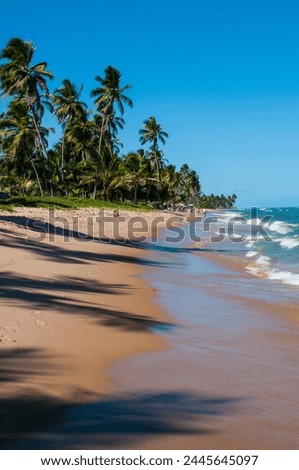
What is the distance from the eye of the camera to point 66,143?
54562 millimetres

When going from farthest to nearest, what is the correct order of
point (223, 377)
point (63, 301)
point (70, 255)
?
point (70, 255) < point (63, 301) < point (223, 377)

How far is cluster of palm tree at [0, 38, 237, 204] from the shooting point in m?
38.5

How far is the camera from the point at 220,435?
3.55 meters

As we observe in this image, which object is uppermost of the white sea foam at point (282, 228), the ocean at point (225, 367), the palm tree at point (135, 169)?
the palm tree at point (135, 169)

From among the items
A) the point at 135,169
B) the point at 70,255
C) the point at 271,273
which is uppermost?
the point at 135,169

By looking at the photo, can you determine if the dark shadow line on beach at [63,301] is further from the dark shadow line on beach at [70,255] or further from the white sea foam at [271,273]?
the white sea foam at [271,273]

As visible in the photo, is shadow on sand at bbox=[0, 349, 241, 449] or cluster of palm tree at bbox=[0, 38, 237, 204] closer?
shadow on sand at bbox=[0, 349, 241, 449]

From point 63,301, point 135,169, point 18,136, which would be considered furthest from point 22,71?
point 63,301

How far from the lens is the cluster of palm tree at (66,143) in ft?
126

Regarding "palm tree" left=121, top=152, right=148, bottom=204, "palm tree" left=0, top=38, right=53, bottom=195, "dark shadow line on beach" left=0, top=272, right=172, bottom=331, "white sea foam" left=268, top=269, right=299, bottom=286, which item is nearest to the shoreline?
"dark shadow line on beach" left=0, top=272, right=172, bottom=331

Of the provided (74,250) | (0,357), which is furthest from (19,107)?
(0,357)

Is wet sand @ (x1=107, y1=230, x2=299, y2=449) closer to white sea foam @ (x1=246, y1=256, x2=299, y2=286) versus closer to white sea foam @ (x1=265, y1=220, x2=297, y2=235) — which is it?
white sea foam @ (x1=246, y1=256, x2=299, y2=286)

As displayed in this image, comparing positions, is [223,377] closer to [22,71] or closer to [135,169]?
[22,71]

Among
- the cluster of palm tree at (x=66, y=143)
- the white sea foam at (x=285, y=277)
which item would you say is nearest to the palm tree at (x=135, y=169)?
the cluster of palm tree at (x=66, y=143)
